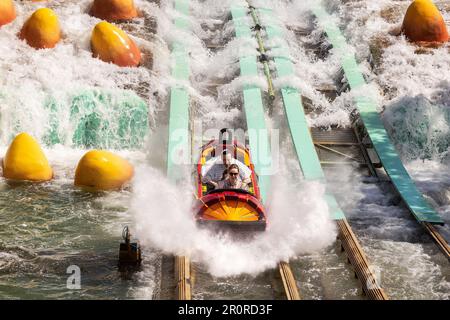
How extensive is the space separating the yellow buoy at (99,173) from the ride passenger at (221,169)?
199 centimetres

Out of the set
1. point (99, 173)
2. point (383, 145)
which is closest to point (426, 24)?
point (383, 145)

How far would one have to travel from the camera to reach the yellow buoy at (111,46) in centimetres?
1638

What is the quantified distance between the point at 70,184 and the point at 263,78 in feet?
16.9

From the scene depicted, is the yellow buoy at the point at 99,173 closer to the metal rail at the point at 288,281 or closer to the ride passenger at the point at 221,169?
the ride passenger at the point at 221,169

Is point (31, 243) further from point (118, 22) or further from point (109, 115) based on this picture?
point (118, 22)

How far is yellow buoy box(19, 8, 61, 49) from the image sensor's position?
16.7 m

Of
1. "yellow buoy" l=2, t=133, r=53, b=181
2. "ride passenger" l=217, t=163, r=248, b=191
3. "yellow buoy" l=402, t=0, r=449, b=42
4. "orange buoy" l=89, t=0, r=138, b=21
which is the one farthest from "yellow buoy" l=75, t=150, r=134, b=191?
"yellow buoy" l=402, t=0, r=449, b=42

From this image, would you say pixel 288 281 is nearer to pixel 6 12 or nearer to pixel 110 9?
pixel 110 9

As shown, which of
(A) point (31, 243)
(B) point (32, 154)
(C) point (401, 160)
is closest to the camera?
(A) point (31, 243)

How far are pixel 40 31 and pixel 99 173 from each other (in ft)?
15.3

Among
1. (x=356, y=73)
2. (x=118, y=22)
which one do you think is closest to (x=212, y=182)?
(x=356, y=73)

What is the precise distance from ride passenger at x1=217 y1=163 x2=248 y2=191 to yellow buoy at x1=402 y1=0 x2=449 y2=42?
26.6 ft

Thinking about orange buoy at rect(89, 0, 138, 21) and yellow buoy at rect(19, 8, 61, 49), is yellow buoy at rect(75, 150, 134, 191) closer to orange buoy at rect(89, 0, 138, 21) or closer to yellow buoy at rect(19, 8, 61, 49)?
yellow buoy at rect(19, 8, 61, 49)

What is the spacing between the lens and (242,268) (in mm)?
11047
